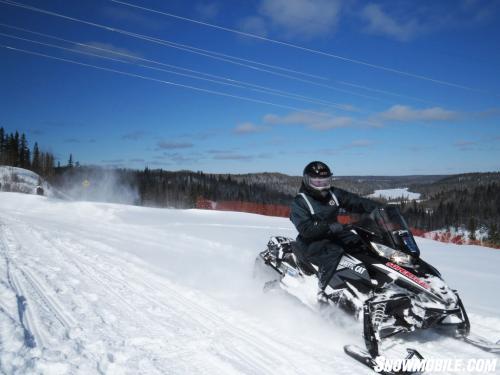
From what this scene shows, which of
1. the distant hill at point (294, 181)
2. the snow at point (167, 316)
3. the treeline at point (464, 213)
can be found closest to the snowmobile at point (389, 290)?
the snow at point (167, 316)

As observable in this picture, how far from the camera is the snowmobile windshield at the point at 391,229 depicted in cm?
434

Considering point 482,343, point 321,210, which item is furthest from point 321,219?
point 482,343

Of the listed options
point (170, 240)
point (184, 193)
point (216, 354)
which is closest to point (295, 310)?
point (216, 354)

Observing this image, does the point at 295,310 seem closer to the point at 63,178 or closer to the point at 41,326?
the point at 41,326

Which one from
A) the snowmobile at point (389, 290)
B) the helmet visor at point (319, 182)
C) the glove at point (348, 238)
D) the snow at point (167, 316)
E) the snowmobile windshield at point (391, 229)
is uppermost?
the helmet visor at point (319, 182)

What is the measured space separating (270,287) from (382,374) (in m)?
2.56

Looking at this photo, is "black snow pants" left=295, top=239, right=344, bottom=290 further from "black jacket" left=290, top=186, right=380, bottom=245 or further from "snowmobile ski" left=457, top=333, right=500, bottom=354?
"snowmobile ski" left=457, top=333, right=500, bottom=354

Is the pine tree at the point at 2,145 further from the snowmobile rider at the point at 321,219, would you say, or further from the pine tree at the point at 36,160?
the snowmobile rider at the point at 321,219

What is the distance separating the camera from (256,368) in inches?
140

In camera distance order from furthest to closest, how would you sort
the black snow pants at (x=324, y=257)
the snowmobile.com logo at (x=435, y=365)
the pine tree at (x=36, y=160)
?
the pine tree at (x=36, y=160)
the black snow pants at (x=324, y=257)
the snowmobile.com logo at (x=435, y=365)

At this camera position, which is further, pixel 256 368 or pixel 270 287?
pixel 270 287

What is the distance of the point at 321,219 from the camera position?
499 cm

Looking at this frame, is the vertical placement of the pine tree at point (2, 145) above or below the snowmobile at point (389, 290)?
above

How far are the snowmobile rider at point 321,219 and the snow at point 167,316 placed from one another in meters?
0.65
